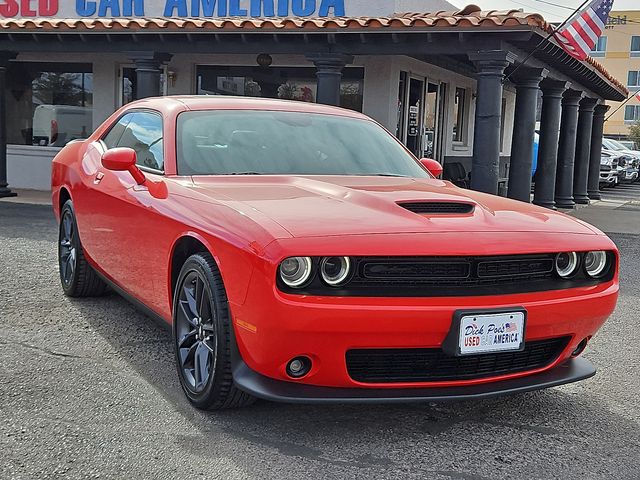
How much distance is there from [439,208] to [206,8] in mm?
10759

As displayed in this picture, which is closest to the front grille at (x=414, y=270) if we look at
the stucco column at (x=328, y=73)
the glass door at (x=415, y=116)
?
the stucco column at (x=328, y=73)

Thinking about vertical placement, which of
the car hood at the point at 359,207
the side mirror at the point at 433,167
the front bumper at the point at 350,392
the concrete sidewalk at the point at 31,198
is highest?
the side mirror at the point at 433,167

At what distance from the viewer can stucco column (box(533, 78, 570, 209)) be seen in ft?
43.6

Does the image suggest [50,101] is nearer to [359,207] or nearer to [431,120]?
[431,120]

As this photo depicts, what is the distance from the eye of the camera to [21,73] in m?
14.0

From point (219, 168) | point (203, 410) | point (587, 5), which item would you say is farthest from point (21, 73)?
point (203, 410)

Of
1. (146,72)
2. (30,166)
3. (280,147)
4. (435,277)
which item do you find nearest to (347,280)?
(435,277)

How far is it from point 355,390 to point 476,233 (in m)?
0.77

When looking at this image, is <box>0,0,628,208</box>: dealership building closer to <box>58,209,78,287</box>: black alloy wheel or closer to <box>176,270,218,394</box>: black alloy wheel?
<box>58,209,78,287</box>: black alloy wheel

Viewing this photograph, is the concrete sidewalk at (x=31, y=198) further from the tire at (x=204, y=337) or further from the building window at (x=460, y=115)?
the tire at (x=204, y=337)

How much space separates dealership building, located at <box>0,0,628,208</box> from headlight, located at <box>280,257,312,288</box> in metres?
6.92

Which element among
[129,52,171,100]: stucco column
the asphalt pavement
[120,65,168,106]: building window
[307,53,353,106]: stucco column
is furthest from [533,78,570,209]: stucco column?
the asphalt pavement

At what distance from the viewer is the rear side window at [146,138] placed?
418 centimetres

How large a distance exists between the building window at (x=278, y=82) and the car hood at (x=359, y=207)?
854 centimetres
